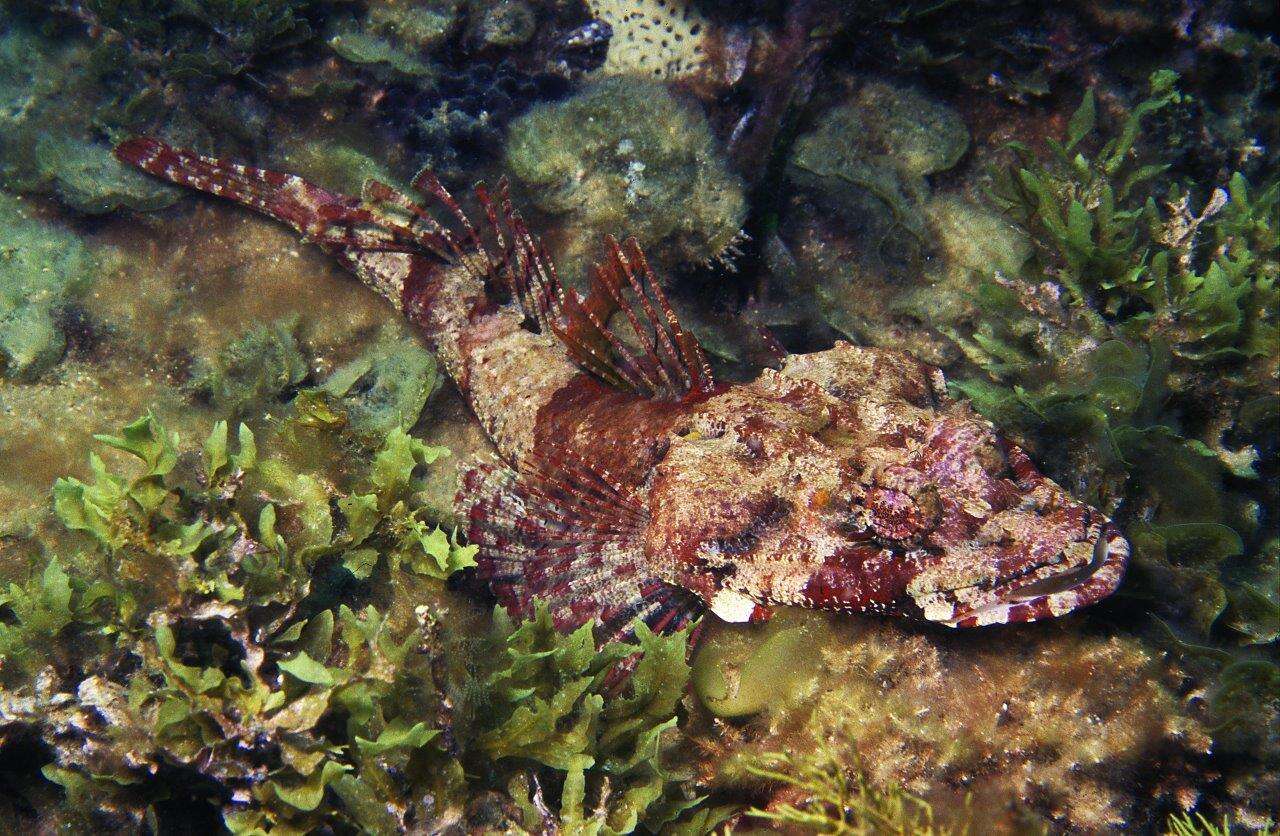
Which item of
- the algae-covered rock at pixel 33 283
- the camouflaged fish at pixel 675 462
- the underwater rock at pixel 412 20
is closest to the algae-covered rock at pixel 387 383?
the camouflaged fish at pixel 675 462

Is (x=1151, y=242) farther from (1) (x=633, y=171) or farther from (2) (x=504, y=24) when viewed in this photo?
(2) (x=504, y=24)

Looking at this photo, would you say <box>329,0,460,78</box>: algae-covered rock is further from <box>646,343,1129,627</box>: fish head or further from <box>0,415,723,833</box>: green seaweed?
<box>646,343,1129,627</box>: fish head

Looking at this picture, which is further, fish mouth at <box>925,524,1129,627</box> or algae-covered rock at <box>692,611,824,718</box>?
algae-covered rock at <box>692,611,824,718</box>

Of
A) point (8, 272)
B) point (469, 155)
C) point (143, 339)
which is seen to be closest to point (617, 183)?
point (469, 155)

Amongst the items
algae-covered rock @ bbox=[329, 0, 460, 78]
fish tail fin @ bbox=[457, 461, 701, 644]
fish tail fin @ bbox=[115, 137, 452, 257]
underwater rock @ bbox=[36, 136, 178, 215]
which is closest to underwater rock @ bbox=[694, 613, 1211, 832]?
fish tail fin @ bbox=[457, 461, 701, 644]

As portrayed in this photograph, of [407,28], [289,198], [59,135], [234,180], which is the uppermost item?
[407,28]

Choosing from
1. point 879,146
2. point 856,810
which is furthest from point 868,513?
point 879,146

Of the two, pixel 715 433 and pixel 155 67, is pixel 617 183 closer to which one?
pixel 715 433
